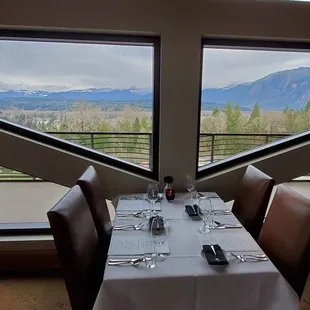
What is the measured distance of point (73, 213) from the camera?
1563 mm

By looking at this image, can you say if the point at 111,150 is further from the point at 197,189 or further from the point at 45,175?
the point at 197,189

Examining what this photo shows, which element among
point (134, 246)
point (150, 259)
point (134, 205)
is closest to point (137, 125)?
→ point (134, 205)

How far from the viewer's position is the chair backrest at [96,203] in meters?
2.08

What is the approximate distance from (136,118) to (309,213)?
5.44 ft

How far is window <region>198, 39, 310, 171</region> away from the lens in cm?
275

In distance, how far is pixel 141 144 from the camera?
2812 mm

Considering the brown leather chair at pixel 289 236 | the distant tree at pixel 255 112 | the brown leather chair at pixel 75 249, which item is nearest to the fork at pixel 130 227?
the brown leather chair at pixel 75 249

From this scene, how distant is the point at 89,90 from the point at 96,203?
1.04 metres

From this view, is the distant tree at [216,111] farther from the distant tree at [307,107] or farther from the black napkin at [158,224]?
the black napkin at [158,224]

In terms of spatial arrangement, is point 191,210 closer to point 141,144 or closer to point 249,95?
point 141,144

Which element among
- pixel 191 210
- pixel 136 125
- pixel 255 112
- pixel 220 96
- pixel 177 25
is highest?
pixel 177 25

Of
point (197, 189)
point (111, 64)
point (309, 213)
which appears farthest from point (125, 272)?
point (111, 64)

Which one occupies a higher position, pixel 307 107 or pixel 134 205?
pixel 307 107

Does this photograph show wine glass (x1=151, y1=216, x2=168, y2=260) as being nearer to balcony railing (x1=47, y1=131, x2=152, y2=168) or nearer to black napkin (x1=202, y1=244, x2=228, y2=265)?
black napkin (x1=202, y1=244, x2=228, y2=265)
